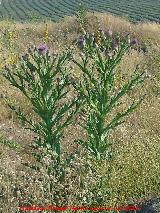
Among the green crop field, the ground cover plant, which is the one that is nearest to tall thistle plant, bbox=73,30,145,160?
the ground cover plant

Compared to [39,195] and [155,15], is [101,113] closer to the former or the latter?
[39,195]

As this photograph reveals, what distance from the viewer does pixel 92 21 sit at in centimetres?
1883

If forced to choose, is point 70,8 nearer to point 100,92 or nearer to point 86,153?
point 100,92

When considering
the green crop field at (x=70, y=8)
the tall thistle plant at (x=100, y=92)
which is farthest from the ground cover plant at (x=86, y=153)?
the green crop field at (x=70, y=8)

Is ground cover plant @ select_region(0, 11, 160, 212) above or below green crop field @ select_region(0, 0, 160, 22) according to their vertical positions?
below

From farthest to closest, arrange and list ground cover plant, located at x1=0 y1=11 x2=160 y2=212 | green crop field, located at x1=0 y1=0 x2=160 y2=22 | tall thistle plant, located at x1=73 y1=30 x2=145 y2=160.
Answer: green crop field, located at x1=0 y1=0 x2=160 y2=22, tall thistle plant, located at x1=73 y1=30 x2=145 y2=160, ground cover plant, located at x1=0 y1=11 x2=160 y2=212

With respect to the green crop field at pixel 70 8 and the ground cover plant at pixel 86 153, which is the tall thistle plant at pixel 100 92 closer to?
the ground cover plant at pixel 86 153

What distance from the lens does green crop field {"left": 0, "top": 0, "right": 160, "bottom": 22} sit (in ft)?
91.3

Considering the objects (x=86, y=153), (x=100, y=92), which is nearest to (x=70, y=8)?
(x=100, y=92)

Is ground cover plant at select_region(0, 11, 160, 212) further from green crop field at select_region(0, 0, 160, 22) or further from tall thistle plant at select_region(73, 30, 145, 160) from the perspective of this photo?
green crop field at select_region(0, 0, 160, 22)

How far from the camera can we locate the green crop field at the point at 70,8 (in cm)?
2784

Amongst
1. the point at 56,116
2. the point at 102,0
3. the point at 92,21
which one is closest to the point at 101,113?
the point at 56,116

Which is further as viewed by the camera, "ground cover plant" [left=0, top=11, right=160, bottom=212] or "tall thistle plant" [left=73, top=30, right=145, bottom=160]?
"tall thistle plant" [left=73, top=30, right=145, bottom=160]

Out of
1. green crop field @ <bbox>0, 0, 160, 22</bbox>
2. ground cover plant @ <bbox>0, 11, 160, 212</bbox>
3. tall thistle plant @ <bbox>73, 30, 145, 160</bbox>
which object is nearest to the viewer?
ground cover plant @ <bbox>0, 11, 160, 212</bbox>
